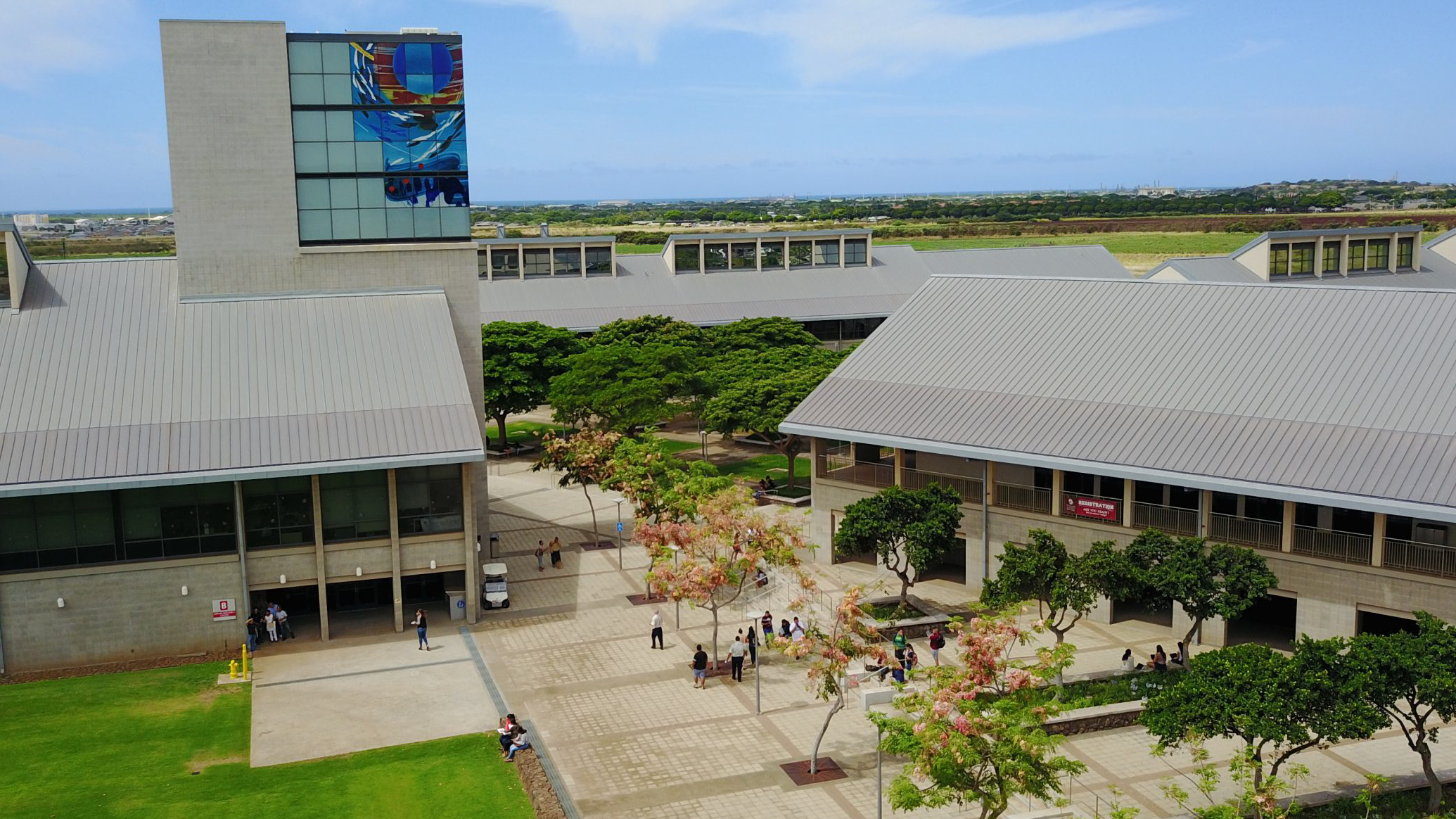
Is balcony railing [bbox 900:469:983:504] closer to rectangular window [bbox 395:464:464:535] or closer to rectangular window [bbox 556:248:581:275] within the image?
rectangular window [bbox 395:464:464:535]

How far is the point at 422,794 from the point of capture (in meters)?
29.1

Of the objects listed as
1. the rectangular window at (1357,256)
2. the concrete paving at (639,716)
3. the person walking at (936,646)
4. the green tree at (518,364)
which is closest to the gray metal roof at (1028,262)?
the rectangular window at (1357,256)

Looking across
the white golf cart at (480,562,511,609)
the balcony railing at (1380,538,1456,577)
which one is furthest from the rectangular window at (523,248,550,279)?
the balcony railing at (1380,538,1456,577)

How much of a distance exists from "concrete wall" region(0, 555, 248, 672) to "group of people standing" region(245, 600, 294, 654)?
1.74ft

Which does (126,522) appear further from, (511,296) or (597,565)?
(511,296)

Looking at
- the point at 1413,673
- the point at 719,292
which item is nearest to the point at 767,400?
the point at 719,292

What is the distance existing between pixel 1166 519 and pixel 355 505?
25662mm

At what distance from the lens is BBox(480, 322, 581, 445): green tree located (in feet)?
220

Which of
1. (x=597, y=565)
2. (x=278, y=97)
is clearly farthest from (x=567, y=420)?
(x=278, y=97)

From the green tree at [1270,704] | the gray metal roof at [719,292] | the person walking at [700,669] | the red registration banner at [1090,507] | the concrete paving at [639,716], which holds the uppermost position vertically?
the gray metal roof at [719,292]

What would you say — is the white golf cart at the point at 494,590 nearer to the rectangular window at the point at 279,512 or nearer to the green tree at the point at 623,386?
the rectangular window at the point at 279,512

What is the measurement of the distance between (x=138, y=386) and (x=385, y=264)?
9.89m

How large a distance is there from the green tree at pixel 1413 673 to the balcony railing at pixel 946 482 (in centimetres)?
1769

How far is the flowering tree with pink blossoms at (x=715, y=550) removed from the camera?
36031 millimetres
